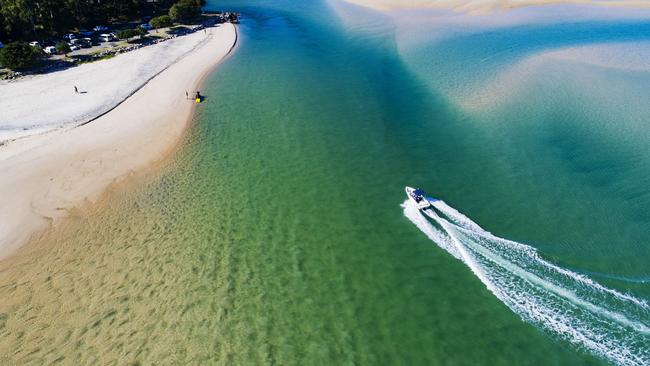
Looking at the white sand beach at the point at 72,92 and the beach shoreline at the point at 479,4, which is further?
the beach shoreline at the point at 479,4

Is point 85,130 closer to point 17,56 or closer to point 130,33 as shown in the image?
point 17,56

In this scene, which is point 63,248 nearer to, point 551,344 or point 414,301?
point 414,301

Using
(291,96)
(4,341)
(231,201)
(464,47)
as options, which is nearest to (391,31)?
(464,47)

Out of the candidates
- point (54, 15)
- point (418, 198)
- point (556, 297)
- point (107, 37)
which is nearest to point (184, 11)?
point (107, 37)

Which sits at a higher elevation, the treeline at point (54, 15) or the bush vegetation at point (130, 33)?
the treeline at point (54, 15)

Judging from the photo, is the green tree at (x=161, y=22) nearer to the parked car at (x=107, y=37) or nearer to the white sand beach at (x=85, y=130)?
the parked car at (x=107, y=37)

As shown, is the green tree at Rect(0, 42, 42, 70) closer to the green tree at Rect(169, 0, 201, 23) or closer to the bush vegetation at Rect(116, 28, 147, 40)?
the bush vegetation at Rect(116, 28, 147, 40)

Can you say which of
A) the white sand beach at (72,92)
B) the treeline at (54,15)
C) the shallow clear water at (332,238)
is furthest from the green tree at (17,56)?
the shallow clear water at (332,238)
